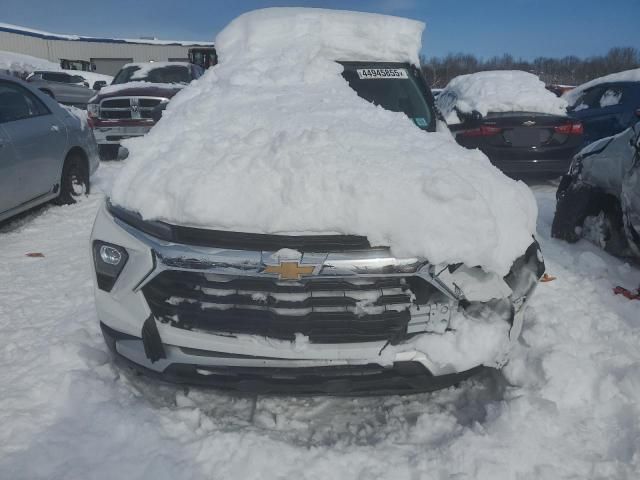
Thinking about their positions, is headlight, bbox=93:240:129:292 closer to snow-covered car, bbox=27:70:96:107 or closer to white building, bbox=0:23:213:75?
snow-covered car, bbox=27:70:96:107

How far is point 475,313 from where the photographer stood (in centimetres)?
224

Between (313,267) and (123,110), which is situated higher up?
(123,110)

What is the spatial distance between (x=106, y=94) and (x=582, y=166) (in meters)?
7.94

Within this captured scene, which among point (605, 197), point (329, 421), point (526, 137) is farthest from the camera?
point (526, 137)

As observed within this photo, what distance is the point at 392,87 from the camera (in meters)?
3.94

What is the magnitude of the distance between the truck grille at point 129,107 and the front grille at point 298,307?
25.3 feet

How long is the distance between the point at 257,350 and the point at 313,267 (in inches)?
16.5

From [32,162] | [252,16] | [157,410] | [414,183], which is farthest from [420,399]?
[32,162]

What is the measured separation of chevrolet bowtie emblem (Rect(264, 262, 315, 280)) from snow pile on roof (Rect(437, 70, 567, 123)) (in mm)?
4867

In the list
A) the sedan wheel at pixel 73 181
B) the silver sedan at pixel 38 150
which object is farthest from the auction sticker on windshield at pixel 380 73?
the sedan wheel at pixel 73 181

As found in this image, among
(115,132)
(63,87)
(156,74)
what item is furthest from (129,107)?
(63,87)

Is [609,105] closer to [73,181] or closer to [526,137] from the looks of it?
[526,137]

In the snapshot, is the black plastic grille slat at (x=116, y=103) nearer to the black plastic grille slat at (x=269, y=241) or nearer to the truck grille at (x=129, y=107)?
the truck grille at (x=129, y=107)

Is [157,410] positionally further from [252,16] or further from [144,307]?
[252,16]
